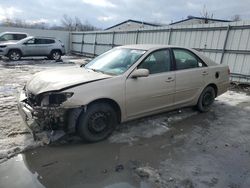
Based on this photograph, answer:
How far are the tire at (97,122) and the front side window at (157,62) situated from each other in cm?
106

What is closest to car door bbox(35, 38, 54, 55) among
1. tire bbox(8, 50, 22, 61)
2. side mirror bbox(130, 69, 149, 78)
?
tire bbox(8, 50, 22, 61)

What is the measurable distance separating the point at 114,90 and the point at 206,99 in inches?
113

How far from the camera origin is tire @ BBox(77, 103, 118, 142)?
12.9 feet

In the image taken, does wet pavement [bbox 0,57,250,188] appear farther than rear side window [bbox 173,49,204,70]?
No

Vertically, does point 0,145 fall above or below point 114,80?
below

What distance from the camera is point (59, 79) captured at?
4.07 m

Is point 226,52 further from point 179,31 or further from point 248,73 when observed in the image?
point 179,31

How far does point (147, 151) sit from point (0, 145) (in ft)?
7.44

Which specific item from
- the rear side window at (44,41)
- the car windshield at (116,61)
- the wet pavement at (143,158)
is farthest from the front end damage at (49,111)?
the rear side window at (44,41)

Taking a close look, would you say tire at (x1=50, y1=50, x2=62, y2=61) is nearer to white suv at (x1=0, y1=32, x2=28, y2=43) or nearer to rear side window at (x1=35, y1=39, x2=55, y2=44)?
rear side window at (x1=35, y1=39, x2=55, y2=44)

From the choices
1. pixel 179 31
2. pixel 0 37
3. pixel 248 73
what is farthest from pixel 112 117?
pixel 0 37

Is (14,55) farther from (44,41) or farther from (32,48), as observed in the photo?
(44,41)

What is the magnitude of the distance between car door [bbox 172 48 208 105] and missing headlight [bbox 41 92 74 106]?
2.40 metres

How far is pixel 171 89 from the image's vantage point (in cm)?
502
